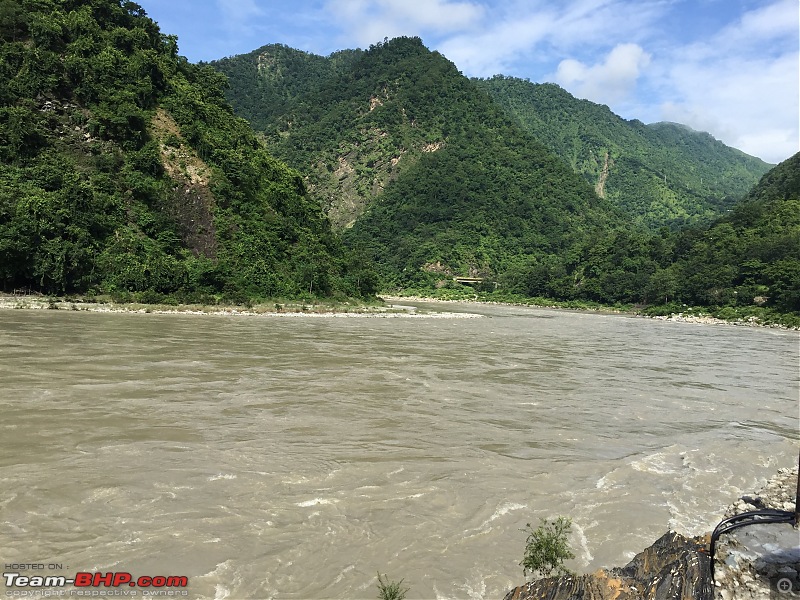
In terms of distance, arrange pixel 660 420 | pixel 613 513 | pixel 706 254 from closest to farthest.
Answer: pixel 613 513, pixel 660 420, pixel 706 254

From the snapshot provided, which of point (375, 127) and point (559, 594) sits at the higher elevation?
point (375, 127)

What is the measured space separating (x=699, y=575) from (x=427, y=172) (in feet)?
490

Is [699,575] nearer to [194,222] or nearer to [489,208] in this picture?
[194,222]

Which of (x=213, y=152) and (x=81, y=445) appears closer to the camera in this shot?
(x=81, y=445)

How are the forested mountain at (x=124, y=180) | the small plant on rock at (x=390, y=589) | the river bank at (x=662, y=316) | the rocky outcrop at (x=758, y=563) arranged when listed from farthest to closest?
the river bank at (x=662, y=316), the forested mountain at (x=124, y=180), the small plant on rock at (x=390, y=589), the rocky outcrop at (x=758, y=563)

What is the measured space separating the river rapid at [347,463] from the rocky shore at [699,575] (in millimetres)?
720

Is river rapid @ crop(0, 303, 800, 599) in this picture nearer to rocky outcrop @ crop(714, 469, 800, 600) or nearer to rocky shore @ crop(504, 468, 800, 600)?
rocky shore @ crop(504, 468, 800, 600)

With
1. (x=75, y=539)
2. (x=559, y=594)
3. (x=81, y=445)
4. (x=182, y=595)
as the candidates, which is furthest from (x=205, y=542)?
(x=81, y=445)

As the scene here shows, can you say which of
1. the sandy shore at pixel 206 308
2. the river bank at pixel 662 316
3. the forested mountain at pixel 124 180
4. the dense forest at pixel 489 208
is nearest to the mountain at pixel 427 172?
the dense forest at pixel 489 208

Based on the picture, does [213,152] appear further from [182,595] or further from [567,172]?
[567,172]

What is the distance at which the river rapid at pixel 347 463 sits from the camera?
16.8 feet

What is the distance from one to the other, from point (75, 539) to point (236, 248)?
149ft

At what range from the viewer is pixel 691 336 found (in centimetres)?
3809

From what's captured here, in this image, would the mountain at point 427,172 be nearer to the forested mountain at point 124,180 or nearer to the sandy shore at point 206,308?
the forested mountain at point 124,180
